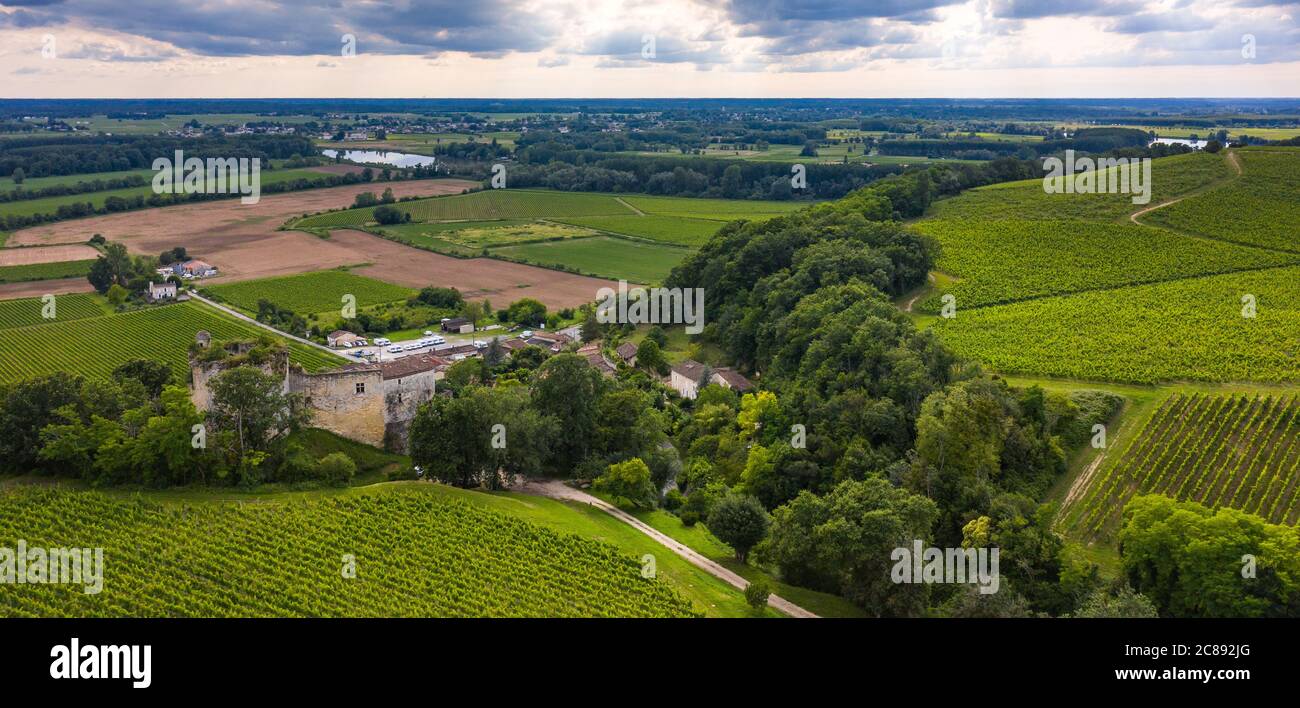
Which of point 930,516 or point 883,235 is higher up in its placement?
point 883,235

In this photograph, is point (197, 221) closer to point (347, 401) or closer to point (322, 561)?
point (347, 401)

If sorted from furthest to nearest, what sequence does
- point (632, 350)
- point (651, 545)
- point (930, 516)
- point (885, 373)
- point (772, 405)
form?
point (632, 350)
point (772, 405)
point (885, 373)
point (651, 545)
point (930, 516)

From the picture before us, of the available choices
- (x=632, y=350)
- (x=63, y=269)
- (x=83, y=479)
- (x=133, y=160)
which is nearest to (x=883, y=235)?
(x=632, y=350)

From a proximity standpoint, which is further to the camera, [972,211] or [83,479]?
[972,211]

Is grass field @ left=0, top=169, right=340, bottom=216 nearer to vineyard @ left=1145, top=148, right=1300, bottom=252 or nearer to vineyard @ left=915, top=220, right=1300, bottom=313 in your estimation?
vineyard @ left=915, top=220, right=1300, bottom=313

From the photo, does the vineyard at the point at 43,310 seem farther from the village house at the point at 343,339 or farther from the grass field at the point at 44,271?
the village house at the point at 343,339

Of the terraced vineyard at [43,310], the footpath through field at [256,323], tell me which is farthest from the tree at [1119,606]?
the terraced vineyard at [43,310]

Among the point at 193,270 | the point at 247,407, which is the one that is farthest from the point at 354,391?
the point at 193,270

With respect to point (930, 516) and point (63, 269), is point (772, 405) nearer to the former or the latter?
point (930, 516)
